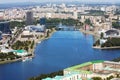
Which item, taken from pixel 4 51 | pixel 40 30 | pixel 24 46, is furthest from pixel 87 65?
pixel 40 30

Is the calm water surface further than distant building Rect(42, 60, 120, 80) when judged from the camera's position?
Yes

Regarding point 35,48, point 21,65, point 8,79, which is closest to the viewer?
point 8,79

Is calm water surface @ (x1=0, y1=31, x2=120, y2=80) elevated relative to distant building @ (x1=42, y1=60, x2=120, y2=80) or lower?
lower

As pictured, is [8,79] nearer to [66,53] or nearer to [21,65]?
[21,65]

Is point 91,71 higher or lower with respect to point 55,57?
higher

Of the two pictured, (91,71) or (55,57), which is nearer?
(91,71)

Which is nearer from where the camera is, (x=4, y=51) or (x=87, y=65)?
(x=87, y=65)

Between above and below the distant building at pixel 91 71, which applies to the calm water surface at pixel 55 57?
below

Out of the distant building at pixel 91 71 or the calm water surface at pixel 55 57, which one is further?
the calm water surface at pixel 55 57
